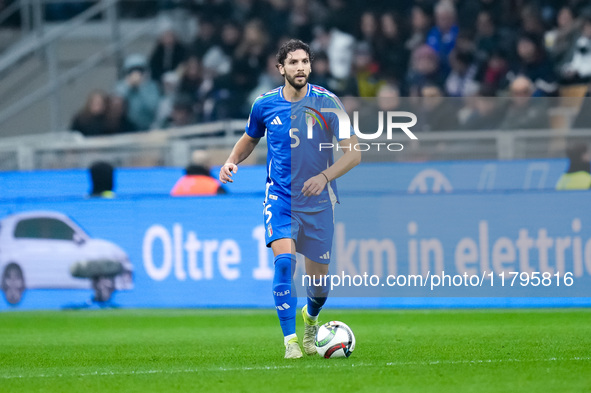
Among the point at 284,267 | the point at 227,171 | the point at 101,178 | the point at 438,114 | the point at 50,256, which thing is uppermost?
the point at 438,114

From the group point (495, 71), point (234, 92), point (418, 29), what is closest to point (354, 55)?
point (418, 29)

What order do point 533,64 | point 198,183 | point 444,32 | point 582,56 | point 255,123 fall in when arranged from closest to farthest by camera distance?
point 255,123
point 198,183
point 582,56
point 533,64
point 444,32

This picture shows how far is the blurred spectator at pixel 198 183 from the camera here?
11992 mm

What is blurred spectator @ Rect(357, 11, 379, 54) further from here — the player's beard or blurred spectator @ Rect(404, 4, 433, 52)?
the player's beard

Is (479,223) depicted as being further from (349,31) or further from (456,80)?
(349,31)

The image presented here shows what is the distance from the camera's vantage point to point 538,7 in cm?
1520

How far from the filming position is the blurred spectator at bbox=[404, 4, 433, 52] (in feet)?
50.2

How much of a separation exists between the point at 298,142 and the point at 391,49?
8.62 meters

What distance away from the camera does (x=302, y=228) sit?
7031mm

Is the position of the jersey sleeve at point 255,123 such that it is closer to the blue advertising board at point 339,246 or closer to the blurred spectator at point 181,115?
the blue advertising board at point 339,246

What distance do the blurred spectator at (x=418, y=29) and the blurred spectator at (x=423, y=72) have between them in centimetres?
32

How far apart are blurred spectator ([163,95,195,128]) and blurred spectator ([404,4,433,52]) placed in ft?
11.1

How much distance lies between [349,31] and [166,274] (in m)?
6.12

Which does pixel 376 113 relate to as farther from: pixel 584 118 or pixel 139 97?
pixel 139 97
